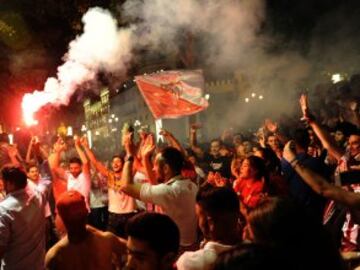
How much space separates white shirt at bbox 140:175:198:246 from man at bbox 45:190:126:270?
66 cm

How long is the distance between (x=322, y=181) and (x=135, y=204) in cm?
474

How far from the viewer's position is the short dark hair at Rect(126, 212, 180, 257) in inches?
101

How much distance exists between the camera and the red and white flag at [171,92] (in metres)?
7.91

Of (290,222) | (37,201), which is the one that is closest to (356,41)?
(37,201)

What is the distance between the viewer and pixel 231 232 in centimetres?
310

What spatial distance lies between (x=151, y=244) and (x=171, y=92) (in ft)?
18.2

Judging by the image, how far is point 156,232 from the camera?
2590 mm

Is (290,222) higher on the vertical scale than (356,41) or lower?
lower

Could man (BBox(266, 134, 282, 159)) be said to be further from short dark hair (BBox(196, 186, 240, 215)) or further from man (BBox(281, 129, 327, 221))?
short dark hair (BBox(196, 186, 240, 215))

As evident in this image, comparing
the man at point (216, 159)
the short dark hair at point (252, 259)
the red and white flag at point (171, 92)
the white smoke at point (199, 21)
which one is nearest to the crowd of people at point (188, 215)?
the short dark hair at point (252, 259)

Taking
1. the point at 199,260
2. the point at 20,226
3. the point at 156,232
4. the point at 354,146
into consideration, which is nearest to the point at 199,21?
the point at 354,146

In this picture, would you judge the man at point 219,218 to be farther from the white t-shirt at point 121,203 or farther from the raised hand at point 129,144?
the white t-shirt at point 121,203

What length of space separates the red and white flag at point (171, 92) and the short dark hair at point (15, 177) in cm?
355

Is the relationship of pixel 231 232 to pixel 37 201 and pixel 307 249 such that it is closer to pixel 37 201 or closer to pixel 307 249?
pixel 307 249
